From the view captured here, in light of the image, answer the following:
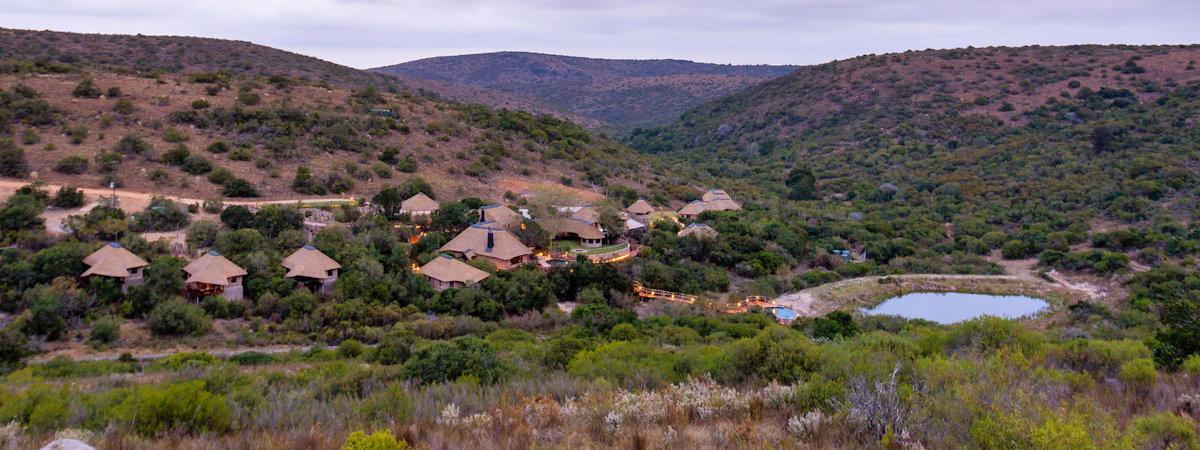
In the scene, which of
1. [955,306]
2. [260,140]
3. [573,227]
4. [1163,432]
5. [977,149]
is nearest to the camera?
Answer: [1163,432]

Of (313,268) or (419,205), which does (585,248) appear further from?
(313,268)

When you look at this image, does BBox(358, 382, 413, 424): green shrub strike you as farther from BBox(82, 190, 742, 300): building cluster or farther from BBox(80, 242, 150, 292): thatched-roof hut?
BBox(80, 242, 150, 292): thatched-roof hut

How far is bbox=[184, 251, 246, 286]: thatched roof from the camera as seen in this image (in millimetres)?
16125

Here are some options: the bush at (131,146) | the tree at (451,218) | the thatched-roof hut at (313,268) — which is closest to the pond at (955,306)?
the tree at (451,218)

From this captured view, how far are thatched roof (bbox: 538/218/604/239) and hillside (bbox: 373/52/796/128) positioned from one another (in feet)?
220

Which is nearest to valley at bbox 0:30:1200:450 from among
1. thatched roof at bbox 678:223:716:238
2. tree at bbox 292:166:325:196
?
thatched roof at bbox 678:223:716:238

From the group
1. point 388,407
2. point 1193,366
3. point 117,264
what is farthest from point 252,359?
point 1193,366

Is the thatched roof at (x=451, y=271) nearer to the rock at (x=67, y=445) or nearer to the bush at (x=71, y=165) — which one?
the rock at (x=67, y=445)

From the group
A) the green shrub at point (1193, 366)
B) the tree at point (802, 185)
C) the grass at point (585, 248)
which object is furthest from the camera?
the tree at point (802, 185)

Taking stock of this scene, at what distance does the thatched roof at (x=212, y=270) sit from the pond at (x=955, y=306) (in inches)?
700

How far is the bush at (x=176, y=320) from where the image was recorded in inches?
573

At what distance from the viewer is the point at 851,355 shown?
7.03 m

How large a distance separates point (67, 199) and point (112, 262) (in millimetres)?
7453

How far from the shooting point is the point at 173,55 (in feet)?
181
